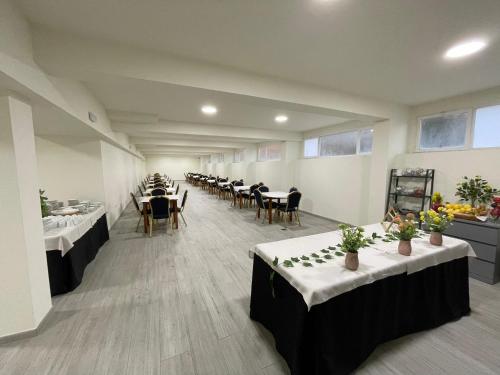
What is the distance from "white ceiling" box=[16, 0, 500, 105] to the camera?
146 centimetres

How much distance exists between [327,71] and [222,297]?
2915 mm

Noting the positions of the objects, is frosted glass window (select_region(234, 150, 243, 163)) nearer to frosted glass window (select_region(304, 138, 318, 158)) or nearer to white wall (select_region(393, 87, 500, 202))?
frosted glass window (select_region(304, 138, 318, 158))

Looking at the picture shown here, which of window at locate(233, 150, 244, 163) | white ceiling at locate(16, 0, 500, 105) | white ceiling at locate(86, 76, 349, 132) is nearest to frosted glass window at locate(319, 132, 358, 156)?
white ceiling at locate(86, 76, 349, 132)

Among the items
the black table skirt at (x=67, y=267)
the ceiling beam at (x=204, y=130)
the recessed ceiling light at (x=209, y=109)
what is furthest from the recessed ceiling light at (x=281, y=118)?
the black table skirt at (x=67, y=267)

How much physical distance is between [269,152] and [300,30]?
7.14m

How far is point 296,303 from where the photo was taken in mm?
1319

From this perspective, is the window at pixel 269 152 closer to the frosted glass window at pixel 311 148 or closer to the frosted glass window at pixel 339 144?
the frosted glass window at pixel 311 148

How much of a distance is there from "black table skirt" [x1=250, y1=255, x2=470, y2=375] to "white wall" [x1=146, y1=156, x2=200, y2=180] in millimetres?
18761

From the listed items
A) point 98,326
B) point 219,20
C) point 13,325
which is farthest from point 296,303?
point 13,325

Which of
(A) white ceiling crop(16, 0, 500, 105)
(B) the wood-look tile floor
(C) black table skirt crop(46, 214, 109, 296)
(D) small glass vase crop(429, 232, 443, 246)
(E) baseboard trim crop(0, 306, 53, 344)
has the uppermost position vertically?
(A) white ceiling crop(16, 0, 500, 105)

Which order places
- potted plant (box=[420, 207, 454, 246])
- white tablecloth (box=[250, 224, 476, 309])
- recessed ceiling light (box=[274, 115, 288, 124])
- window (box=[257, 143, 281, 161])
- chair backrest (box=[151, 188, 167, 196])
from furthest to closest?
window (box=[257, 143, 281, 161]), chair backrest (box=[151, 188, 167, 196]), recessed ceiling light (box=[274, 115, 288, 124]), potted plant (box=[420, 207, 454, 246]), white tablecloth (box=[250, 224, 476, 309])

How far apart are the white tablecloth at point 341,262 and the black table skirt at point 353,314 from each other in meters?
0.07

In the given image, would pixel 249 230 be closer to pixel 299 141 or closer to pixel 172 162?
pixel 299 141

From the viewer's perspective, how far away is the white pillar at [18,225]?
1561 mm
